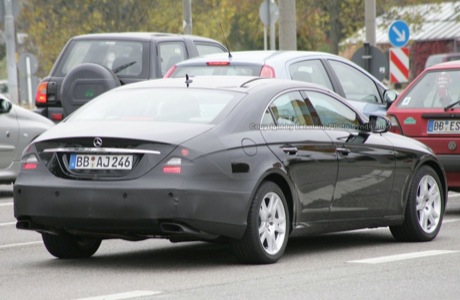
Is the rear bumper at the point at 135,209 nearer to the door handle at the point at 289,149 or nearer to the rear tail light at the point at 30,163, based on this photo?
the rear tail light at the point at 30,163

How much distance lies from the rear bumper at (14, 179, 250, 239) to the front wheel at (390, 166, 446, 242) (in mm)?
2498

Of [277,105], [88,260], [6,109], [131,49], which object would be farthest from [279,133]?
[131,49]

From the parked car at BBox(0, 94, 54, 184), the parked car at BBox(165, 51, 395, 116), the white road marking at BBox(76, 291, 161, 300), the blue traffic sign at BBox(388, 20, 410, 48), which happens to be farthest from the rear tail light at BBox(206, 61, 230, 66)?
the blue traffic sign at BBox(388, 20, 410, 48)

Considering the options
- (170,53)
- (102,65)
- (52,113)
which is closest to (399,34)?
(170,53)

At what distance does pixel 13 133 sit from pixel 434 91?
18.1ft

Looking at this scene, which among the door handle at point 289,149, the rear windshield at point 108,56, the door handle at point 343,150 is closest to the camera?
the door handle at point 289,149

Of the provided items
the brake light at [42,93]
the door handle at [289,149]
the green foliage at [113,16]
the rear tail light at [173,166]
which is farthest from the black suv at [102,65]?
the green foliage at [113,16]

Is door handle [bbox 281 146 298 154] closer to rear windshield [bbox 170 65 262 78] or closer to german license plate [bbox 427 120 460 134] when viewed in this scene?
german license plate [bbox 427 120 460 134]

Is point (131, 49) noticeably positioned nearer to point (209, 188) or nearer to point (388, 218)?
point (388, 218)

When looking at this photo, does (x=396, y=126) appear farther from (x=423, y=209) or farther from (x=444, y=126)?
(x=423, y=209)

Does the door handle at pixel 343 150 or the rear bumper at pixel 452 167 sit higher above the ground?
the door handle at pixel 343 150

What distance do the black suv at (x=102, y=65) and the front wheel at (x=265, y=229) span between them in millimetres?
8434

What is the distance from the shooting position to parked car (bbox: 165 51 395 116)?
1523cm

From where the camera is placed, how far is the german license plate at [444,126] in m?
14.5
